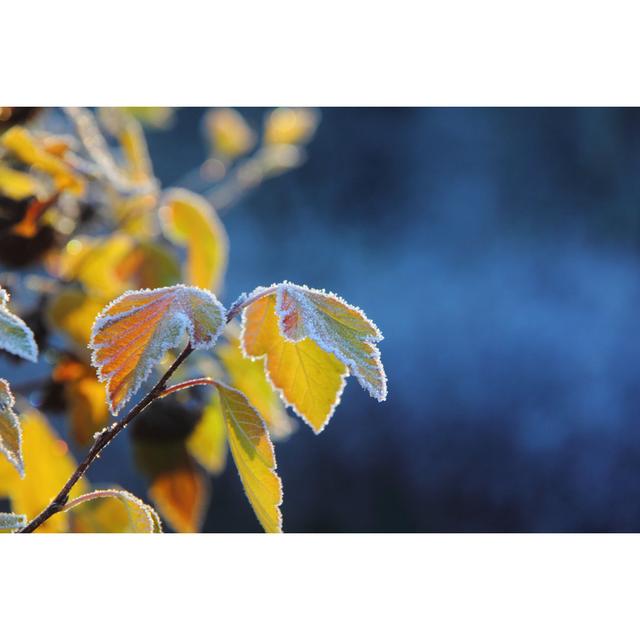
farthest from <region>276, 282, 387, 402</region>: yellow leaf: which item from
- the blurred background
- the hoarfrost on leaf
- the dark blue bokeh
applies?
the dark blue bokeh

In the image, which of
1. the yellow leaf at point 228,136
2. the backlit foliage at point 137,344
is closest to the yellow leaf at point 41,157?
the backlit foliage at point 137,344

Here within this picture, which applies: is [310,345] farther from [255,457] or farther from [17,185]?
[17,185]

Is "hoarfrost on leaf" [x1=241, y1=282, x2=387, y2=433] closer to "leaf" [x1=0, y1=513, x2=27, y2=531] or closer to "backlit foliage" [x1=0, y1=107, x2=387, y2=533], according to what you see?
"backlit foliage" [x1=0, y1=107, x2=387, y2=533]

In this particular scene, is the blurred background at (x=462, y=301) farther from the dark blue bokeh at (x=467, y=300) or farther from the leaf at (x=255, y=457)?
the leaf at (x=255, y=457)

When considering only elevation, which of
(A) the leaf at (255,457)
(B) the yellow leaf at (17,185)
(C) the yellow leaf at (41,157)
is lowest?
(A) the leaf at (255,457)

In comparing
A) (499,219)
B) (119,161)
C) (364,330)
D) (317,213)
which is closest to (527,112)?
(499,219)

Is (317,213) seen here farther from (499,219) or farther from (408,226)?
(499,219)
